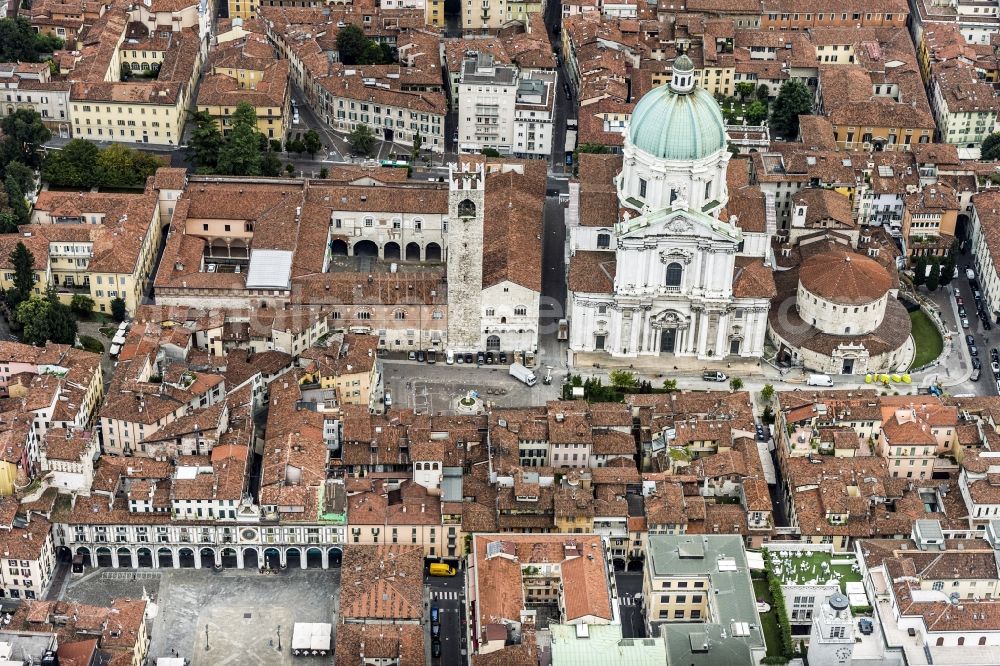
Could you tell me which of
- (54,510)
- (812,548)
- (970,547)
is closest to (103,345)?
(54,510)

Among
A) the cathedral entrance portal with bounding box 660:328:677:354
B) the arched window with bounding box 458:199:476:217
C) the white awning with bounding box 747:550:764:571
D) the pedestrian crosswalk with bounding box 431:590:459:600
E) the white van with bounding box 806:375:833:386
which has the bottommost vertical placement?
the pedestrian crosswalk with bounding box 431:590:459:600

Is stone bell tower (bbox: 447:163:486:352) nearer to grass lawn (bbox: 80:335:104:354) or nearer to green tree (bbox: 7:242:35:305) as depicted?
grass lawn (bbox: 80:335:104:354)

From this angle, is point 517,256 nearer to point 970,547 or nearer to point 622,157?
point 622,157

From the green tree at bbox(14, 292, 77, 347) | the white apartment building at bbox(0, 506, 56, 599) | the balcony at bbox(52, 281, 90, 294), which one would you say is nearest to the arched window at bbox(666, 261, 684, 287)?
the green tree at bbox(14, 292, 77, 347)

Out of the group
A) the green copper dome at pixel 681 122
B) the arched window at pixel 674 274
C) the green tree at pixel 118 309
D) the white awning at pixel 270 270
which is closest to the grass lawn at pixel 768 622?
the arched window at pixel 674 274

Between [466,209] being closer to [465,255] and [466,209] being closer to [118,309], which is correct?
[465,255]
